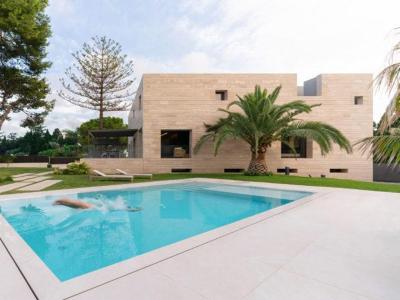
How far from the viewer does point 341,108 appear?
17672mm

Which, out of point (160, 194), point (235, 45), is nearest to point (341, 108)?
point (235, 45)

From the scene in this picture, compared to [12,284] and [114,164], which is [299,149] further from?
[12,284]

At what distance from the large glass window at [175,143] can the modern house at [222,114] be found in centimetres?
26

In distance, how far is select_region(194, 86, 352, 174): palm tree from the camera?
43.4 ft

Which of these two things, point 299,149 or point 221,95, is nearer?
point 221,95

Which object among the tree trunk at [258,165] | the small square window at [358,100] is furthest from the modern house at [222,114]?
the tree trunk at [258,165]

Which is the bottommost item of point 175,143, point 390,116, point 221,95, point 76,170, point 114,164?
point 76,170

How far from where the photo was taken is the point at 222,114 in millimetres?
17734

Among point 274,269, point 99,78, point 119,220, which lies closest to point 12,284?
point 274,269

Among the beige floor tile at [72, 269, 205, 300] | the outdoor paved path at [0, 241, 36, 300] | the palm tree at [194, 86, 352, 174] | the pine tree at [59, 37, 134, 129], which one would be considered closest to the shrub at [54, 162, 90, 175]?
the pine tree at [59, 37, 134, 129]

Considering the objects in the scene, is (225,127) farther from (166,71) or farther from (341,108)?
(341,108)

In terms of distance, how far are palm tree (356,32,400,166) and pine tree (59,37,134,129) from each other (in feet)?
83.9

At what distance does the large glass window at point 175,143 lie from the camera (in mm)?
17938

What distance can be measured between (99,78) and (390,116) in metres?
27.7
